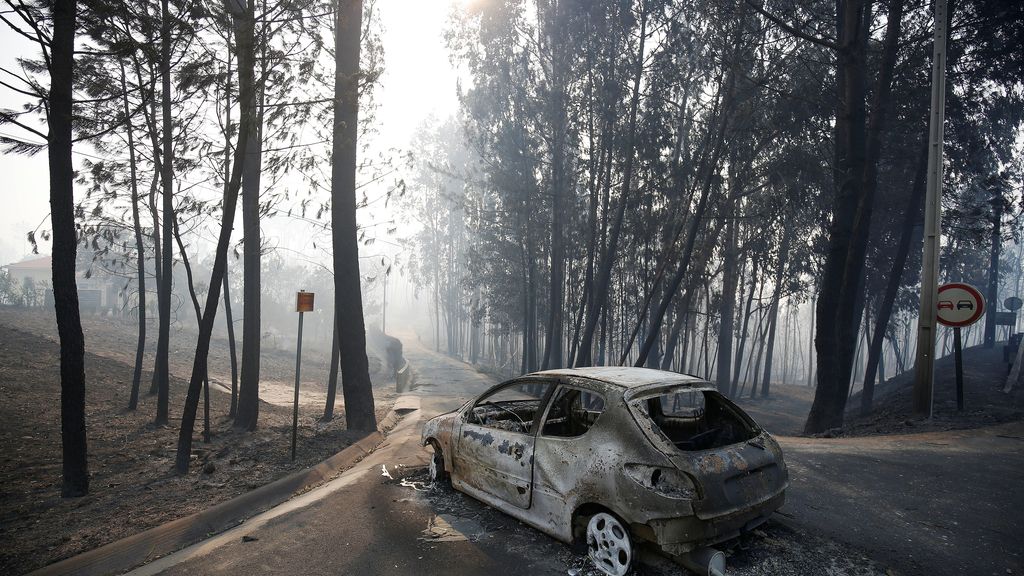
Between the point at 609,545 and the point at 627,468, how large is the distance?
2.01ft

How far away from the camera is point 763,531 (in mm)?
4301

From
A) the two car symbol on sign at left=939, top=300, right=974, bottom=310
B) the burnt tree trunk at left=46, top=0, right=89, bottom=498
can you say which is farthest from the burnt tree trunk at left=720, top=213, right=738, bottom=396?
the burnt tree trunk at left=46, top=0, right=89, bottom=498

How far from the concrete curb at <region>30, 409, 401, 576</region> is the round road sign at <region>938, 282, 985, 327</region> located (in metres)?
9.63

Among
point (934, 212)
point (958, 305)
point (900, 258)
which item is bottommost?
point (958, 305)

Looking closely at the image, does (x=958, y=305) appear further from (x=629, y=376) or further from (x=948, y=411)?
(x=629, y=376)

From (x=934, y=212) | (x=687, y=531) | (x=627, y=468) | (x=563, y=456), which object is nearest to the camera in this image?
(x=687, y=531)

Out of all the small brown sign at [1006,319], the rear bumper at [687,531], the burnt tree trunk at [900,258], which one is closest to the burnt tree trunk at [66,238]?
the rear bumper at [687,531]

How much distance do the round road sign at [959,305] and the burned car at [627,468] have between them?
6.34 meters

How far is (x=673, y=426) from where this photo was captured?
4.72m

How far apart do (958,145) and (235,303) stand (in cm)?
6135

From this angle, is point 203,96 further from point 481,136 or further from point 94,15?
point 481,136

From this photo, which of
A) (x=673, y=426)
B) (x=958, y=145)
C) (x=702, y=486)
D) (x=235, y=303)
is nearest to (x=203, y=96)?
(x=673, y=426)

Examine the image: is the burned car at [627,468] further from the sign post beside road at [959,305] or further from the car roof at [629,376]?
the sign post beside road at [959,305]

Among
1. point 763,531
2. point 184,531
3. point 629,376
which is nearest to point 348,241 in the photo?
point 184,531
